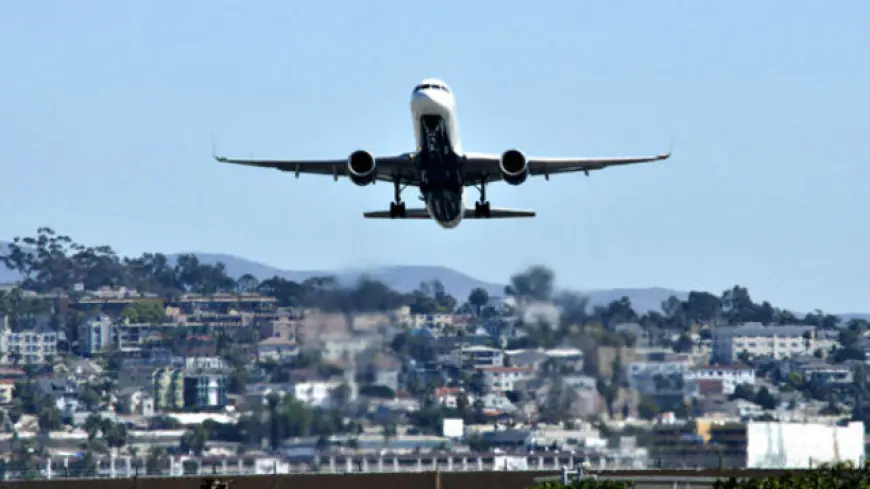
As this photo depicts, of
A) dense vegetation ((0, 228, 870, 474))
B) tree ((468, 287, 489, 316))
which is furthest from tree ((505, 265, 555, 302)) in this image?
tree ((468, 287, 489, 316))

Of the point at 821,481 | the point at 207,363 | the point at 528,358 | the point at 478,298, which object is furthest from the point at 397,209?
the point at 478,298

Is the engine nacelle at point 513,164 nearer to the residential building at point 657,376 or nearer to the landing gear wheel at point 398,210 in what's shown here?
the landing gear wheel at point 398,210

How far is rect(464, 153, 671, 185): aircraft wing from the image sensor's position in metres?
59.0

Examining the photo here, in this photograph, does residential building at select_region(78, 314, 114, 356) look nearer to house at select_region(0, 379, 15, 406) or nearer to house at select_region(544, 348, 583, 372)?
house at select_region(0, 379, 15, 406)

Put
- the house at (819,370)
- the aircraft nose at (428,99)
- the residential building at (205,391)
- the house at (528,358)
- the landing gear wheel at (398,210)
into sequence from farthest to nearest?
the house at (819,370)
the residential building at (205,391)
the house at (528,358)
the landing gear wheel at (398,210)
the aircraft nose at (428,99)

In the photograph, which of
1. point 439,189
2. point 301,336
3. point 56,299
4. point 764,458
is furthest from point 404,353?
point 56,299

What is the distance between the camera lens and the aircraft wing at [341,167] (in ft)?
195

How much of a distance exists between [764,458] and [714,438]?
24.3ft

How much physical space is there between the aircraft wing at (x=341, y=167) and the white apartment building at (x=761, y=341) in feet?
200

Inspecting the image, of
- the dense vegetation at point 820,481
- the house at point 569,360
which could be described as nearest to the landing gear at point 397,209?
the dense vegetation at point 820,481

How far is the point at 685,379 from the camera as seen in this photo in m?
102

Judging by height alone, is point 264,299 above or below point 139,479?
above

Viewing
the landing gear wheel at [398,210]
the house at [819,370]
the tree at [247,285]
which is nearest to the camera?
the landing gear wheel at [398,210]

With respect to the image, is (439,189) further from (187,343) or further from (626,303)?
(187,343)
